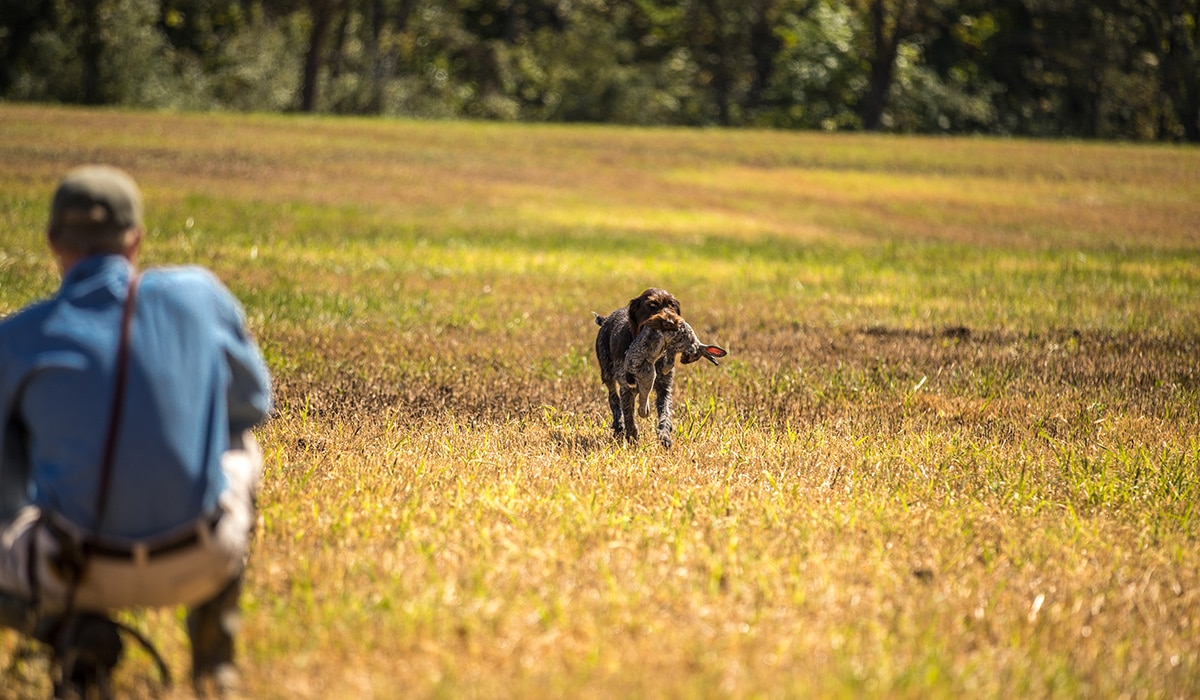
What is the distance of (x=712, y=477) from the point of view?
6293 mm

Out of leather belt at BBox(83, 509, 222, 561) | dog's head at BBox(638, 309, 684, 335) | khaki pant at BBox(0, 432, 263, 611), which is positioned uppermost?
leather belt at BBox(83, 509, 222, 561)

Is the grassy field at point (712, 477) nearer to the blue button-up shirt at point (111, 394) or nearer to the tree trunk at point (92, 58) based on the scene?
the blue button-up shirt at point (111, 394)

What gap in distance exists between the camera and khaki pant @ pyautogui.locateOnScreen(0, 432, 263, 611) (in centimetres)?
327

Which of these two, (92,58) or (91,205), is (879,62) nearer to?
(92,58)

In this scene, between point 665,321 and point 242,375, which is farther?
point 665,321

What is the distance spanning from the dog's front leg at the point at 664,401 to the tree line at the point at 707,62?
2161 inches

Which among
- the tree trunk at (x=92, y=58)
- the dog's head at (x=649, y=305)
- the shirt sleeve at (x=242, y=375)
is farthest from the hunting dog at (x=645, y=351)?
Result: the tree trunk at (x=92, y=58)

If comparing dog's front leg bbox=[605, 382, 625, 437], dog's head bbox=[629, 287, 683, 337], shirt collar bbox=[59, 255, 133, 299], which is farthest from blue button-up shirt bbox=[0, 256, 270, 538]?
dog's front leg bbox=[605, 382, 625, 437]

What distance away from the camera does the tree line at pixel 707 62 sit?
6184 centimetres

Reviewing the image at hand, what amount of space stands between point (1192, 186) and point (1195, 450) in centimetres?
3314

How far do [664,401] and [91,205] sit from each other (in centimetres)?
419

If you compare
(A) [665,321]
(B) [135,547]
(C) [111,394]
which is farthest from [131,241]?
(A) [665,321]

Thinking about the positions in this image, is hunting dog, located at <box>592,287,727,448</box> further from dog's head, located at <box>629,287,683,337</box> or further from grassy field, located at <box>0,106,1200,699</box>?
grassy field, located at <box>0,106,1200,699</box>

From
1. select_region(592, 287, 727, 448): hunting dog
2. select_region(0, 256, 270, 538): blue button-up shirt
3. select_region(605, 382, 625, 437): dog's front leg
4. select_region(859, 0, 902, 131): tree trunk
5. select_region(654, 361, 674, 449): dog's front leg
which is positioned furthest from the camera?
select_region(859, 0, 902, 131): tree trunk
